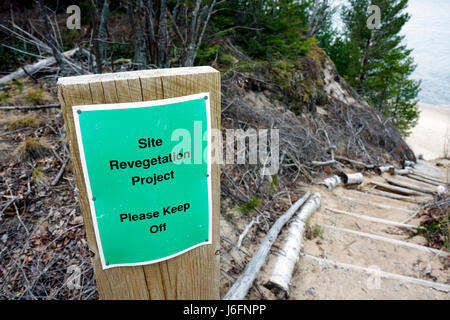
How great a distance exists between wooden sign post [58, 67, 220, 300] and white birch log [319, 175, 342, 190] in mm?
4483

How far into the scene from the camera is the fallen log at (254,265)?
229cm

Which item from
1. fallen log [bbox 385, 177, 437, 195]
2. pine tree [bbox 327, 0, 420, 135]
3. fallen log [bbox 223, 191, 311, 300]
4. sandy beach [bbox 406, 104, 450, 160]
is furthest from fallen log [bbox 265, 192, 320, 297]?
sandy beach [bbox 406, 104, 450, 160]

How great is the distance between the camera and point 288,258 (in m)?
2.79

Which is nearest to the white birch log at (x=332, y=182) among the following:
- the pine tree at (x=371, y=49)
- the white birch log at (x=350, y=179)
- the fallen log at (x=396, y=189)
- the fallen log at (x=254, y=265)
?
the white birch log at (x=350, y=179)

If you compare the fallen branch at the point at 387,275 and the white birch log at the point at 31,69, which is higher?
the white birch log at the point at 31,69

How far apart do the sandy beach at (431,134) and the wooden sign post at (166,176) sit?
28228 millimetres

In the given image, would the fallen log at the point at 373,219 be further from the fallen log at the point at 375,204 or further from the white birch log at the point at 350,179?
the white birch log at the point at 350,179

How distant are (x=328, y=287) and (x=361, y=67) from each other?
20.7 meters

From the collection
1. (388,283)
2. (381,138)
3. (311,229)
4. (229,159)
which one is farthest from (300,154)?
(381,138)

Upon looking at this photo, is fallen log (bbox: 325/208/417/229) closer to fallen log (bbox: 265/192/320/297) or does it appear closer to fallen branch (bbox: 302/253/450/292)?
fallen log (bbox: 265/192/320/297)

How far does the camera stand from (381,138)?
1082cm

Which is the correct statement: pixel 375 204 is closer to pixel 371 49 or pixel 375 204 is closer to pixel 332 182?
pixel 332 182

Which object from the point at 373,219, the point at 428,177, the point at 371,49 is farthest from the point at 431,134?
the point at 373,219

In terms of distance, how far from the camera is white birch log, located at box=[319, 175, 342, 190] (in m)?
5.51
